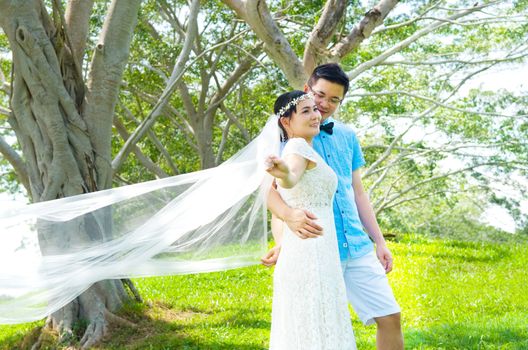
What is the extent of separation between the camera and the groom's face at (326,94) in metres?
3.18

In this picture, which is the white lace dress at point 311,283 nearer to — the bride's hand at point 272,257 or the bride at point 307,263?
the bride at point 307,263

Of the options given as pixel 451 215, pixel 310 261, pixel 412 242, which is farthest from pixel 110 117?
pixel 451 215

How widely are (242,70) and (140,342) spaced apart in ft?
32.7

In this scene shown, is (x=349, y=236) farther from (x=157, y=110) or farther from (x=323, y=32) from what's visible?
(x=323, y=32)

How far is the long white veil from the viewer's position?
139 inches

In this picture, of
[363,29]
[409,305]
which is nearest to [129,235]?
[409,305]

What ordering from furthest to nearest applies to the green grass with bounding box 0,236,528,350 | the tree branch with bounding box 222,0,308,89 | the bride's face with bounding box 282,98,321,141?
1. the tree branch with bounding box 222,0,308,89
2. the green grass with bounding box 0,236,528,350
3. the bride's face with bounding box 282,98,321,141

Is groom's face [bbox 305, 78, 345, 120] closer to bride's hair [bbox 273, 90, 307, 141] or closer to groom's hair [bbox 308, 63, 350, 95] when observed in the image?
groom's hair [bbox 308, 63, 350, 95]

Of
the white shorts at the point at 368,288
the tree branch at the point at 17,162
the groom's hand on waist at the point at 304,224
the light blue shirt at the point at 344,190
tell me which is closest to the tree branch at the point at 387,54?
the tree branch at the point at 17,162

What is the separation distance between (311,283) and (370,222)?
72 centimetres

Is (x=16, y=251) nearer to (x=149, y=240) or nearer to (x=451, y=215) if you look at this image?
(x=149, y=240)

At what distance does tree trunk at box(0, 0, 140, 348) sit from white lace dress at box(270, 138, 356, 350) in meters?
3.53

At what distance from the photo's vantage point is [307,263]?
2836mm

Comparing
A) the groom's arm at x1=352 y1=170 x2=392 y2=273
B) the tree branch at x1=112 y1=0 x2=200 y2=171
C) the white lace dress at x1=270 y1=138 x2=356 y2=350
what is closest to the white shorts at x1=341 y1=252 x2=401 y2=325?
the groom's arm at x1=352 y1=170 x2=392 y2=273
